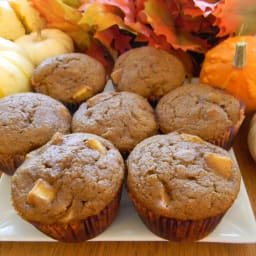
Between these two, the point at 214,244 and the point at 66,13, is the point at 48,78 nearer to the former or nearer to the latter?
the point at 66,13

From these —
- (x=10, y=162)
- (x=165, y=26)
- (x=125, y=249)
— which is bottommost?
(x=125, y=249)

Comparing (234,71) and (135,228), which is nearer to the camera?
(135,228)

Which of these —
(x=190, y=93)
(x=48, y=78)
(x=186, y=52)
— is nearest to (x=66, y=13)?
(x=48, y=78)

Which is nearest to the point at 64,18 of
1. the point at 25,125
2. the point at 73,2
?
the point at 73,2

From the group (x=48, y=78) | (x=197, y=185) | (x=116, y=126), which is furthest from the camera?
(x=48, y=78)

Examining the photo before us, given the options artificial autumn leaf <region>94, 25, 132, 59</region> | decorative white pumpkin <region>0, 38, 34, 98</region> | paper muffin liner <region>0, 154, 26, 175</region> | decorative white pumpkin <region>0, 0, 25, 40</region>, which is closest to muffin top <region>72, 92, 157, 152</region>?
paper muffin liner <region>0, 154, 26, 175</region>

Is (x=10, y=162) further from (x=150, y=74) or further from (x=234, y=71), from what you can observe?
(x=234, y=71)
